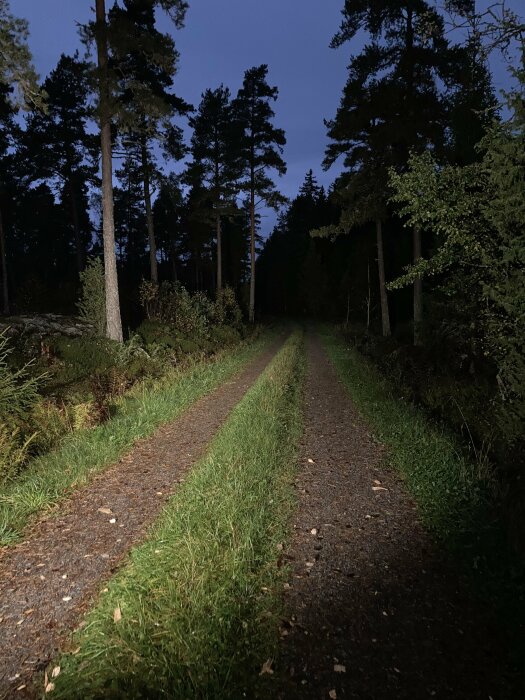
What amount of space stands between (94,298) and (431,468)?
12.1 meters

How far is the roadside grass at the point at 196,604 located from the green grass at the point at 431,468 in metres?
1.64

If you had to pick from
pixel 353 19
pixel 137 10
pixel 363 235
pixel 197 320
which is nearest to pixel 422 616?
pixel 197 320

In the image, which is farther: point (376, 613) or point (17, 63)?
point (17, 63)

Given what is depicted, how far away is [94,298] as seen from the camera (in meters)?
13.4

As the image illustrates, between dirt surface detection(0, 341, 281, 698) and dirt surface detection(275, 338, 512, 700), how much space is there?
1.63 metres

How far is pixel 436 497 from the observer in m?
4.46

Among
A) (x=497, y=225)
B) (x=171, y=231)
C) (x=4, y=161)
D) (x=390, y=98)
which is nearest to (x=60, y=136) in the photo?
(x=4, y=161)

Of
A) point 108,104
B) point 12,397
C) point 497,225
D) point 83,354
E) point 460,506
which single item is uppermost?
point 108,104

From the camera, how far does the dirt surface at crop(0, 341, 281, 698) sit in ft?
8.64

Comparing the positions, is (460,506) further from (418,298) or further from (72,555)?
(418,298)

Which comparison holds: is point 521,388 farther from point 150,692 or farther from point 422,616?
point 150,692

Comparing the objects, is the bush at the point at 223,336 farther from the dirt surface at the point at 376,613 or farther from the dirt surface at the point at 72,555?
the dirt surface at the point at 376,613

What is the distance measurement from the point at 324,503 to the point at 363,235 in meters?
44.0

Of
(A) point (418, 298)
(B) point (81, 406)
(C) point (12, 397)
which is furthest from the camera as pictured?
(A) point (418, 298)
